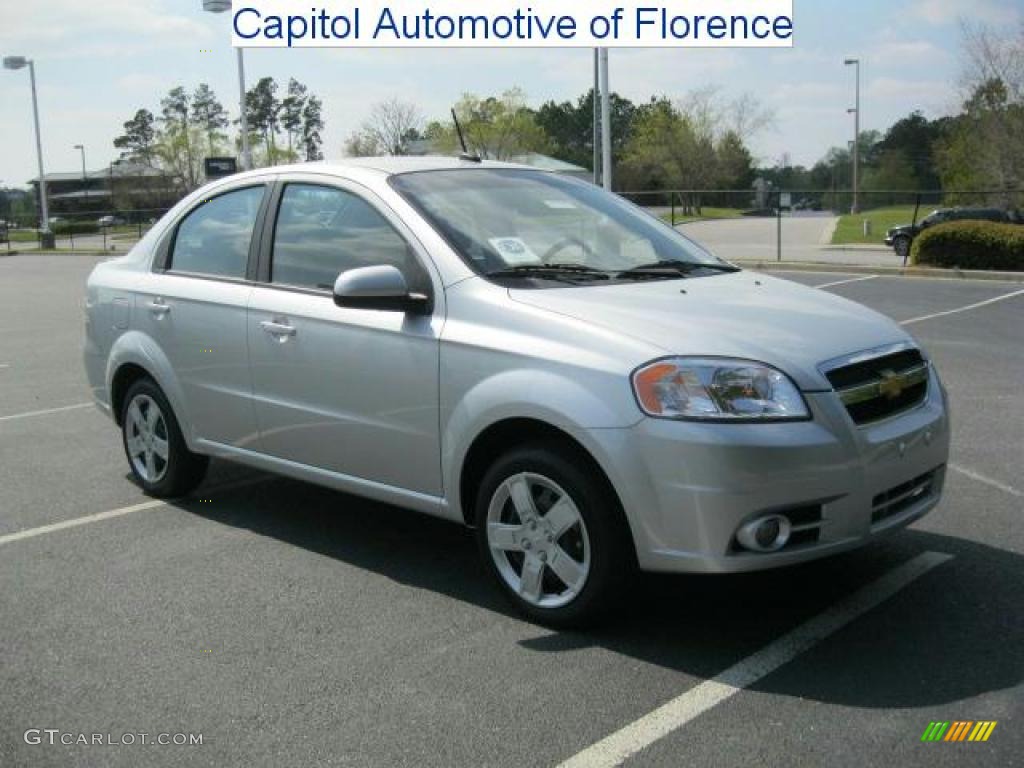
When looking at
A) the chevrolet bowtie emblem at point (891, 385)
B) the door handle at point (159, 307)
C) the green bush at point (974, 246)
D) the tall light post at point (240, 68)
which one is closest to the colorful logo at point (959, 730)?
the chevrolet bowtie emblem at point (891, 385)

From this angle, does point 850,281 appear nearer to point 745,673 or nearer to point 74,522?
point 74,522

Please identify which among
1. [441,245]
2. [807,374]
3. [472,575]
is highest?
[441,245]

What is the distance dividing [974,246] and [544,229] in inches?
717

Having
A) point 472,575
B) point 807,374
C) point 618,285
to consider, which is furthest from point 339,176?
point 807,374

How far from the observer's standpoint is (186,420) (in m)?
5.73

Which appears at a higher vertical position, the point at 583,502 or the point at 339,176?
the point at 339,176

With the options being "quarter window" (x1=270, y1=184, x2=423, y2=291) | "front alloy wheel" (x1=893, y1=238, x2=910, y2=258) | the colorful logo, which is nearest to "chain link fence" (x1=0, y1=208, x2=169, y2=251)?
"front alloy wheel" (x1=893, y1=238, x2=910, y2=258)

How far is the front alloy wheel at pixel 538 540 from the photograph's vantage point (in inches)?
159

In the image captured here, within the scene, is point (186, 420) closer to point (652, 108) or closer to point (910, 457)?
point (910, 457)

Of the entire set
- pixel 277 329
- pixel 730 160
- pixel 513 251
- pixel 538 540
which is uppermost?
pixel 730 160

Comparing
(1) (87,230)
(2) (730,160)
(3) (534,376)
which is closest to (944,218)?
(3) (534,376)

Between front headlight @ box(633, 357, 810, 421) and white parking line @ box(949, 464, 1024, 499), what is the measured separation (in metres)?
2.65

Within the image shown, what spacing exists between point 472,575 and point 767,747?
1859 millimetres

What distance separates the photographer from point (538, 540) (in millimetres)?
4129
